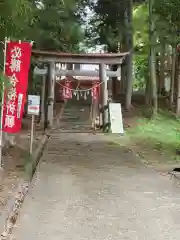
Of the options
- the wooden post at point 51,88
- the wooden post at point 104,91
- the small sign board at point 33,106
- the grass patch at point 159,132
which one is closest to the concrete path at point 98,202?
the small sign board at point 33,106

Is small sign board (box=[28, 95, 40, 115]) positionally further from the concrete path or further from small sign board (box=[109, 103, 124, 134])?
small sign board (box=[109, 103, 124, 134])

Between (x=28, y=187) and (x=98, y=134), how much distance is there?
316 inches

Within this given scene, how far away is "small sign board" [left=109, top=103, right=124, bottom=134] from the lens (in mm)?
15445

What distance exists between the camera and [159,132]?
1589 cm

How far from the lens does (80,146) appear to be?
40.4 feet

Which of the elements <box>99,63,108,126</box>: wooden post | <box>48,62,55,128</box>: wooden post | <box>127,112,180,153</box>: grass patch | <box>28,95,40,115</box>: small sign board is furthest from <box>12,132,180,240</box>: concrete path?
<box>48,62,55,128</box>: wooden post

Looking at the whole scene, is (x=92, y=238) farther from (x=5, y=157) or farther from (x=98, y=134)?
(x=98, y=134)

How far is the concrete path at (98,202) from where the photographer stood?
16.7 feet

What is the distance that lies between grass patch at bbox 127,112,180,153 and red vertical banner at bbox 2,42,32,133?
5.35 metres

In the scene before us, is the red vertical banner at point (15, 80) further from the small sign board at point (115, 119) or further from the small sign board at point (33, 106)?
the small sign board at point (115, 119)

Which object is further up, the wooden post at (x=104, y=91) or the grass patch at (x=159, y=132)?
the wooden post at (x=104, y=91)

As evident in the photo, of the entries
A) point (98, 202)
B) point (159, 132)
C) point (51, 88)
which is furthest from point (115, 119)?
point (98, 202)

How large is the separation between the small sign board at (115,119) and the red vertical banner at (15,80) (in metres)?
7.08

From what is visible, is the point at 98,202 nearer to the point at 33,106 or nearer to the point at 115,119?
the point at 33,106
